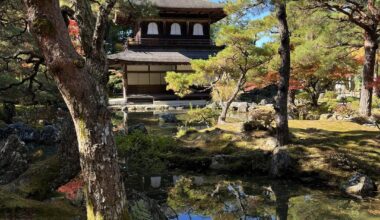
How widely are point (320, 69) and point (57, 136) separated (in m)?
11.5

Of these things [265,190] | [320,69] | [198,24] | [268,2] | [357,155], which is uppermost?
[198,24]

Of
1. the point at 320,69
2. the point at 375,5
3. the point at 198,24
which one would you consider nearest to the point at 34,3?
the point at 375,5

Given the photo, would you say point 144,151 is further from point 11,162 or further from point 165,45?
point 165,45

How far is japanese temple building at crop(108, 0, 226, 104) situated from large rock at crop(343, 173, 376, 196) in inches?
926

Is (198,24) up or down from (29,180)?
up

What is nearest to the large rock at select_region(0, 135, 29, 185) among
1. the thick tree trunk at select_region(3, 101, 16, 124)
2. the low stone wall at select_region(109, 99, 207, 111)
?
→ the thick tree trunk at select_region(3, 101, 16, 124)

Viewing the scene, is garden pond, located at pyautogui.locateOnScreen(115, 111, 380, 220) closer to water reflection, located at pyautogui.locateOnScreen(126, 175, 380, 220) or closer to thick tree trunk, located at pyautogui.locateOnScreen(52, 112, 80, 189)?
water reflection, located at pyautogui.locateOnScreen(126, 175, 380, 220)

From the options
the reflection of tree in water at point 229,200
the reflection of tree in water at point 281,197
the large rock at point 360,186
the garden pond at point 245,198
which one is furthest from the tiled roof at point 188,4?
the large rock at point 360,186

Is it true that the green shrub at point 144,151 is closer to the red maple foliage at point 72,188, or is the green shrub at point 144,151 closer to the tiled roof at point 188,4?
the red maple foliage at point 72,188

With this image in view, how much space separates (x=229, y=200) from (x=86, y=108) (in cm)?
592

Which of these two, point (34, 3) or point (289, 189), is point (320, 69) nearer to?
point (289, 189)

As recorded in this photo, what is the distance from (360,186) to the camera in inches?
344

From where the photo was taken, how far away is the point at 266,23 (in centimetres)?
1482

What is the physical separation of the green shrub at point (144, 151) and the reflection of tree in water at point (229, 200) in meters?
1.62
